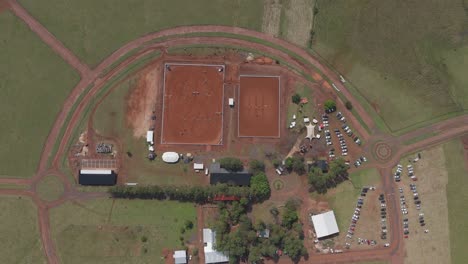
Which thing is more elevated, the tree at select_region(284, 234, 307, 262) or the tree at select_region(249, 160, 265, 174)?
the tree at select_region(249, 160, 265, 174)

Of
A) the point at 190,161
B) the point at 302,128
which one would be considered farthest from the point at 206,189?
the point at 302,128

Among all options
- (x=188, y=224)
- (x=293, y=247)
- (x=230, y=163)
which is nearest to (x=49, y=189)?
Result: (x=188, y=224)

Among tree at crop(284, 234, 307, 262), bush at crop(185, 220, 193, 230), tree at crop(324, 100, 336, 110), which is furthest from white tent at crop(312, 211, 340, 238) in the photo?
bush at crop(185, 220, 193, 230)

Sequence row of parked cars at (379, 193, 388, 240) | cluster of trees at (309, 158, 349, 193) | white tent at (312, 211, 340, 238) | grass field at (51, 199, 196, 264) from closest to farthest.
→ cluster of trees at (309, 158, 349, 193)
grass field at (51, 199, 196, 264)
white tent at (312, 211, 340, 238)
row of parked cars at (379, 193, 388, 240)

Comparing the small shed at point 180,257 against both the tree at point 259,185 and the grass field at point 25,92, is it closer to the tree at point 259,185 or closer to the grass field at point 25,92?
the tree at point 259,185

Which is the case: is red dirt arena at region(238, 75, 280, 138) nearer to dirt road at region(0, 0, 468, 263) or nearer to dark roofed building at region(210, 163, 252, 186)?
dirt road at region(0, 0, 468, 263)
